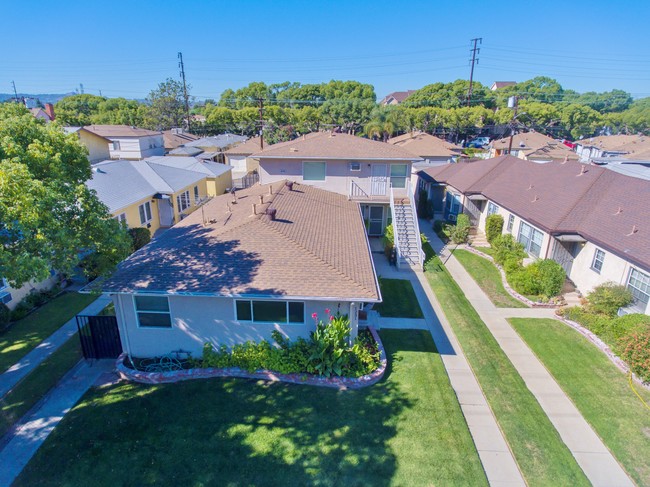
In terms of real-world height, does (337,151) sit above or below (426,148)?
above

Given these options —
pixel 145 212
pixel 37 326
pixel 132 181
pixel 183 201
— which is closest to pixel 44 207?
pixel 37 326

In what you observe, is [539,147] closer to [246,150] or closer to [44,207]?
[246,150]

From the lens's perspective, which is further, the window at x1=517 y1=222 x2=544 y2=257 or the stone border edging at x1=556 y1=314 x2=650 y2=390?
the window at x1=517 y1=222 x2=544 y2=257

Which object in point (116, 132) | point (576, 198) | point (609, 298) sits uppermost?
point (116, 132)

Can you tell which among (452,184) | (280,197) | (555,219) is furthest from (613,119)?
(280,197)

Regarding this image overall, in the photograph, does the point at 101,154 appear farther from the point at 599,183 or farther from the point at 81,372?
the point at 599,183

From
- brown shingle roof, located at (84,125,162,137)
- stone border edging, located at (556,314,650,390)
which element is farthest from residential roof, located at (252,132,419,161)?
brown shingle roof, located at (84,125,162,137)

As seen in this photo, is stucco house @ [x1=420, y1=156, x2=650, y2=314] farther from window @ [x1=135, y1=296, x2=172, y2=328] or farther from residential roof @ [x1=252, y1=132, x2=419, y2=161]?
window @ [x1=135, y1=296, x2=172, y2=328]
